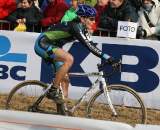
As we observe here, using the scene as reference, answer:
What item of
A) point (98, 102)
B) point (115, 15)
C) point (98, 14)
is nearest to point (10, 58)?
point (98, 14)

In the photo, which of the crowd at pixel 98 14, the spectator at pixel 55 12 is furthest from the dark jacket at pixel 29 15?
the spectator at pixel 55 12

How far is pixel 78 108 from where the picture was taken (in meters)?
8.73

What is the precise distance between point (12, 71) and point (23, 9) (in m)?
1.29

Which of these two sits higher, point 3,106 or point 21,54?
point 21,54

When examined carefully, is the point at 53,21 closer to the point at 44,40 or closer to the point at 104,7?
the point at 104,7

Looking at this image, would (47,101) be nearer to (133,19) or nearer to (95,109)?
(95,109)

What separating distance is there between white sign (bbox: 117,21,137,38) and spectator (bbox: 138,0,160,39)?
464mm

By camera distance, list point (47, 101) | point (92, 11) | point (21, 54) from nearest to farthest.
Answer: point (92, 11), point (47, 101), point (21, 54)

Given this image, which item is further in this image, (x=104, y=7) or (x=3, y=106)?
(x=104, y=7)

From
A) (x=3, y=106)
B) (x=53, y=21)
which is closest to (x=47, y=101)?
(x=3, y=106)

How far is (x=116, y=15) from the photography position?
384 inches

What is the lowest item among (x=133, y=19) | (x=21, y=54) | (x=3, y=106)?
(x=3, y=106)

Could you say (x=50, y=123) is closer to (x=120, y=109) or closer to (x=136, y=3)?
(x=120, y=109)

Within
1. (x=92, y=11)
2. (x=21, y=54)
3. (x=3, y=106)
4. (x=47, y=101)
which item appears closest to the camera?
(x=92, y=11)
